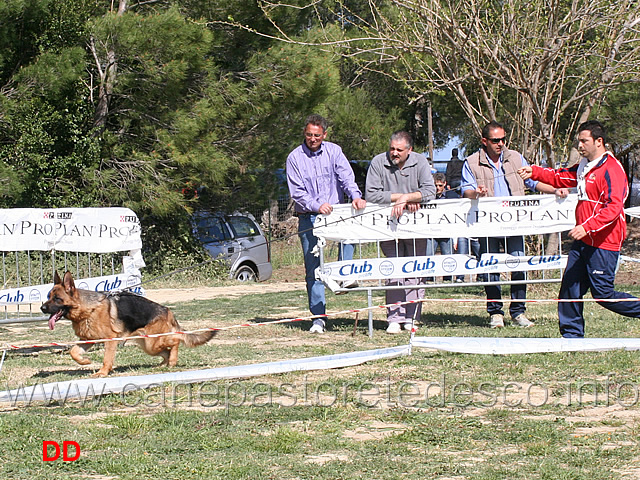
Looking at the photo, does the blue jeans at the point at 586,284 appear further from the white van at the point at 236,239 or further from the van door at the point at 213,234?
the van door at the point at 213,234

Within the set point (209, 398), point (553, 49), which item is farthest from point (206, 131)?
point (209, 398)

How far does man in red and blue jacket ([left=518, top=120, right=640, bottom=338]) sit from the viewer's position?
25.3 feet

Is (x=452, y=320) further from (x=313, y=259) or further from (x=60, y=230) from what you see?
(x=60, y=230)

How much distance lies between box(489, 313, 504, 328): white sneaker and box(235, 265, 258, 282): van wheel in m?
10.2

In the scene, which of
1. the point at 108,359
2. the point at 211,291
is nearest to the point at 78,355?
the point at 108,359

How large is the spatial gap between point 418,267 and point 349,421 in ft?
13.5

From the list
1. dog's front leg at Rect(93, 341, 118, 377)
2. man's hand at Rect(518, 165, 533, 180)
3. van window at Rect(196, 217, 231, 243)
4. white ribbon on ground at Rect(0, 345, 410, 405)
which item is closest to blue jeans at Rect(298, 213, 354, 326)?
man's hand at Rect(518, 165, 533, 180)

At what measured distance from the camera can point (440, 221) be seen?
9367 mm

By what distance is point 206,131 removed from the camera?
1814cm

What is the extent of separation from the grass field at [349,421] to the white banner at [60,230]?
2.00 m

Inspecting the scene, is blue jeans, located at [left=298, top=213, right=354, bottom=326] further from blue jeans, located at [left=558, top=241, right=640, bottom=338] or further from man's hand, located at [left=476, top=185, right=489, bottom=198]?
blue jeans, located at [left=558, top=241, right=640, bottom=338]

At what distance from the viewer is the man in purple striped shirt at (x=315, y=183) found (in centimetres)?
960

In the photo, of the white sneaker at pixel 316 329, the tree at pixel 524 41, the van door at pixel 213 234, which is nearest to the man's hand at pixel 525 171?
the white sneaker at pixel 316 329

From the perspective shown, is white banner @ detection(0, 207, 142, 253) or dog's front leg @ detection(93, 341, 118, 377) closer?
dog's front leg @ detection(93, 341, 118, 377)
